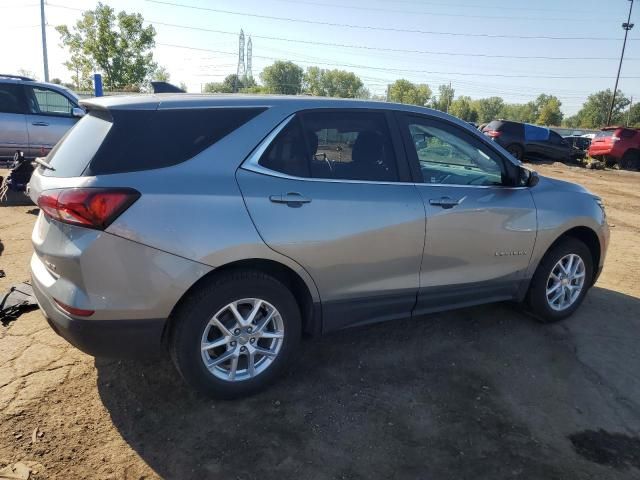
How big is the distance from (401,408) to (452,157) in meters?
1.95

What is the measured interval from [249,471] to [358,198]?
1664mm

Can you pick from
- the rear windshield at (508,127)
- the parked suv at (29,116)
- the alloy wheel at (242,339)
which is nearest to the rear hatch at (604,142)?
the rear windshield at (508,127)

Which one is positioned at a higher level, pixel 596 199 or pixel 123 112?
pixel 123 112

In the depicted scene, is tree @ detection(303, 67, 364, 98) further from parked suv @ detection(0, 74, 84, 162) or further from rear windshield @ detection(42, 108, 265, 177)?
rear windshield @ detection(42, 108, 265, 177)

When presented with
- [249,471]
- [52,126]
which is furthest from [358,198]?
[52,126]

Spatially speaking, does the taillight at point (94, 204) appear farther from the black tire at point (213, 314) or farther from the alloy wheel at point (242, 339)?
the alloy wheel at point (242, 339)

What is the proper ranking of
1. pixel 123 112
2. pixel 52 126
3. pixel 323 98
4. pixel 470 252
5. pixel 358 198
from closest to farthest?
1. pixel 123 112
2. pixel 358 198
3. pixel 323 98
4. pixel 470 252
5. pixel 52 126

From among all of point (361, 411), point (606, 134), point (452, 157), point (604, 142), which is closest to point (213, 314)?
point (361, 411)

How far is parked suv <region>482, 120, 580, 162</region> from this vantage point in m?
20.4

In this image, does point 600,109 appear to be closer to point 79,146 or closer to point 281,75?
point 281,75

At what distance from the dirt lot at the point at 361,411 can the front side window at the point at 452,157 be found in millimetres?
1268

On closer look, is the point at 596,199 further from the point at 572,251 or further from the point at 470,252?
the point at 470,252

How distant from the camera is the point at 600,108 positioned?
328ft

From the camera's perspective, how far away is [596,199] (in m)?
4.35
